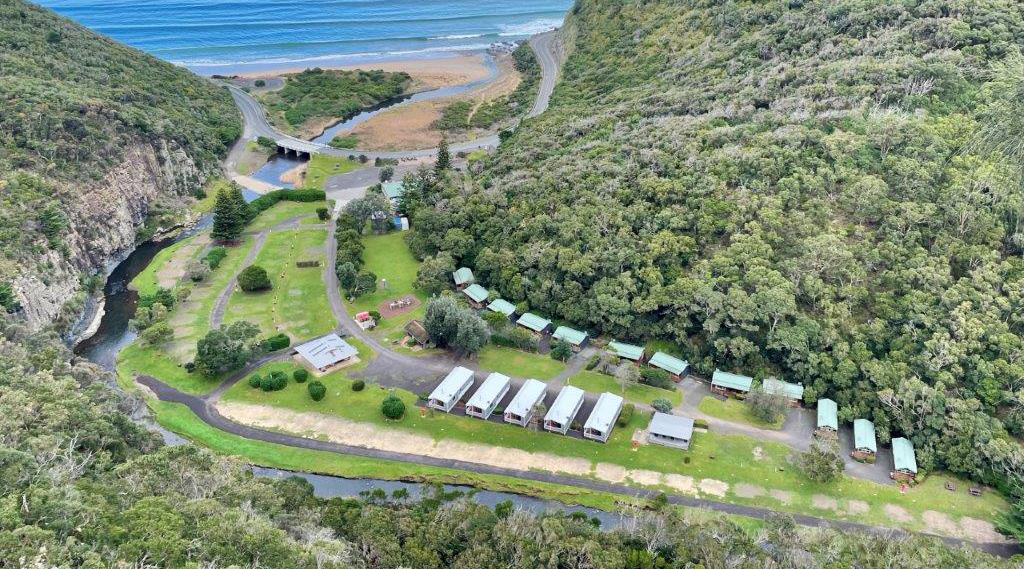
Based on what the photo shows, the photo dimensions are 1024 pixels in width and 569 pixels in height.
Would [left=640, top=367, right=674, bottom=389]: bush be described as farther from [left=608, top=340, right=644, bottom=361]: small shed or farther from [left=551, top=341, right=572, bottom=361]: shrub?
[left=551, top=341, right=572, bottom=361]: shrub

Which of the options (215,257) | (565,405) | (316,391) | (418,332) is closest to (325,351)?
(316,391)

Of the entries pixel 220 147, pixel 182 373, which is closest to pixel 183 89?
pixel 220 147

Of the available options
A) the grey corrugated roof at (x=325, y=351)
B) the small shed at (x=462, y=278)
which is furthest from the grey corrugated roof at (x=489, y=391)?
the small shed at (x=462, y=278)

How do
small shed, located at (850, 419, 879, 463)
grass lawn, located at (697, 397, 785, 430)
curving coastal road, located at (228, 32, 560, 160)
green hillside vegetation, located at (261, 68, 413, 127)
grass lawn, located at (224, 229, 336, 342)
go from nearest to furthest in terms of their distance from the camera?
1. small shed, located at (850, 419, 879, 463)
2. grass lawn, located at (697, 397, 785, 430)
3. grass lawn, located at (224, 229, 336, 342)
4. curving coastal road, located at (228, 32, 560, 160)
5. green hillside vegetation, located at (261, 68, 413, 127)

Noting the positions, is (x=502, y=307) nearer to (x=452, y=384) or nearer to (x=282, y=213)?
(x=452, y=384)

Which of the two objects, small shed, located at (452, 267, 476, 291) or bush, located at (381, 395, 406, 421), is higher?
small shed, located at (452, 267, 476, 291)

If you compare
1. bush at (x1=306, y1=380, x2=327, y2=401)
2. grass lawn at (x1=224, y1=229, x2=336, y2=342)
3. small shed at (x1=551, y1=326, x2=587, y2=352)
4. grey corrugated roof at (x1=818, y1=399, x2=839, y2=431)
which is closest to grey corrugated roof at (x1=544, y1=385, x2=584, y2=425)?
small shed at (x1=551, y1=326, x2=587, y2=352)
